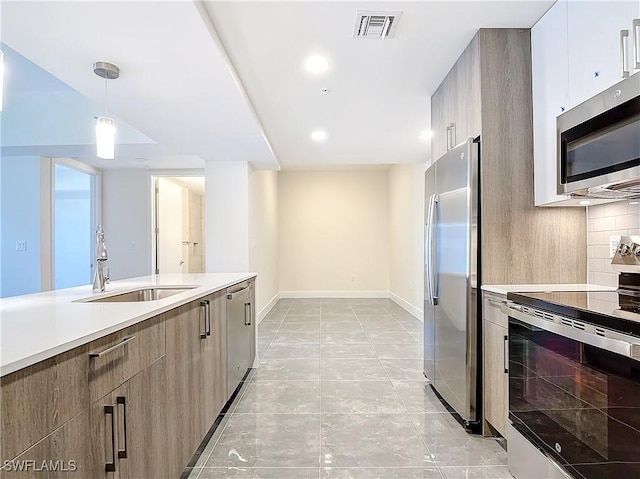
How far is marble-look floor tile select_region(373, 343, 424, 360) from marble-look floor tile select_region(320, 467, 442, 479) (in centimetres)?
199

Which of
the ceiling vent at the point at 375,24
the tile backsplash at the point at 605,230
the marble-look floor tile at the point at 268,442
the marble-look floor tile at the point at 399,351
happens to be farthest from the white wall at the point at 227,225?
the tile backsplash at the point at 605,230

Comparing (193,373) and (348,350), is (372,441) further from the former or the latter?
(348,350)

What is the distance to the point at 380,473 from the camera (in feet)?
6.23

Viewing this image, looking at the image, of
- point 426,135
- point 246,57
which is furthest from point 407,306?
point 246,57

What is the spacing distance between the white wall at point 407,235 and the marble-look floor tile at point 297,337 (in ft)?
6.16

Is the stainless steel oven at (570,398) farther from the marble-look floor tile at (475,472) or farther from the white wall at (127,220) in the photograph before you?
the white wall at (127,220)

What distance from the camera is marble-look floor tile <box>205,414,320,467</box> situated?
6.65ft

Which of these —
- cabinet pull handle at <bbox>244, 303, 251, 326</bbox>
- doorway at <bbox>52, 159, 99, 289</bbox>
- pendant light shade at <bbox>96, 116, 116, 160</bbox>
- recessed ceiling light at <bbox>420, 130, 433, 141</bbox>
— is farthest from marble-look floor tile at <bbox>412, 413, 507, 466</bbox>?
doorway at <bbox>52, 159, 99, 289</bbox>

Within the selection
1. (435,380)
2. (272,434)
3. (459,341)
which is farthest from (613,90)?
(272,434)

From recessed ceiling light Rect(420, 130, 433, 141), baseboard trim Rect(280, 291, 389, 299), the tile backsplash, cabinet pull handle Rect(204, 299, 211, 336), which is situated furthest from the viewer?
baseboard trim Rect(280, 291, 389, 299)

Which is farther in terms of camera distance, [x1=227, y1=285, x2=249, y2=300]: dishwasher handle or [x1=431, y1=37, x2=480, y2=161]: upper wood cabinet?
[x1=227, y1=285, x2=249, y2=300]: dishwasher handle

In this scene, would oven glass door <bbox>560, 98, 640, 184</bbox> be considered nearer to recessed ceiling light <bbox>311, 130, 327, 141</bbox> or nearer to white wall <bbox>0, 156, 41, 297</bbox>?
recessed ceiling light <bbox>311, 130, 327, 141</bbox>

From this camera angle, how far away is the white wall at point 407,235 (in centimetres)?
584

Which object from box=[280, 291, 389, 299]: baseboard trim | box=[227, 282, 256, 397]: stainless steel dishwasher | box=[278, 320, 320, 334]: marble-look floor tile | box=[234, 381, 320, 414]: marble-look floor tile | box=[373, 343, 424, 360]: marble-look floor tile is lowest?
box=[278, 320, 320, 334]: marble-look floor tile
